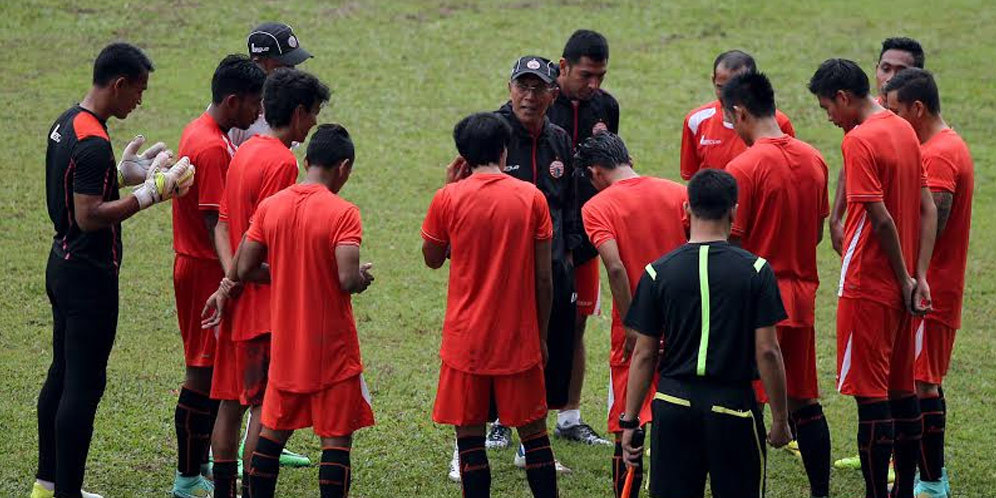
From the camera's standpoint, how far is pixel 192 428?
792 centimetres

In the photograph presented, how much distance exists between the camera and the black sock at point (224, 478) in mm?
7578

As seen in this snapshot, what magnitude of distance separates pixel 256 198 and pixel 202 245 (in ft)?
2.37

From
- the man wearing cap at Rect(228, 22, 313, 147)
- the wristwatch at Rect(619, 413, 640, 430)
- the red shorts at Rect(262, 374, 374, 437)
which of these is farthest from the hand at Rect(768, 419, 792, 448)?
the man wearing cap at Rect(228, 22, 313, 147)

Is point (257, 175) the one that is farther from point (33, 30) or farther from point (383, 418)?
point (33, 30)

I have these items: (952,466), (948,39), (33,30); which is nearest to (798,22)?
(948,39)

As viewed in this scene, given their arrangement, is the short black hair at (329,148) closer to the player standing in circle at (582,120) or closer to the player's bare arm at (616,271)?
the player's bare arm at (616,271)

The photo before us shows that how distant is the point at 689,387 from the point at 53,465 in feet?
12.1

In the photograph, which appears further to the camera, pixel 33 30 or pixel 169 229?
pixel 33 30

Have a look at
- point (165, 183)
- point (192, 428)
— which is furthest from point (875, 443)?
point (165, 183)

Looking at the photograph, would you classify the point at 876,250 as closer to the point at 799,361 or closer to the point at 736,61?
the point at 799,361

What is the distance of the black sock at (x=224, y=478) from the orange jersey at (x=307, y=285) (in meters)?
0.90

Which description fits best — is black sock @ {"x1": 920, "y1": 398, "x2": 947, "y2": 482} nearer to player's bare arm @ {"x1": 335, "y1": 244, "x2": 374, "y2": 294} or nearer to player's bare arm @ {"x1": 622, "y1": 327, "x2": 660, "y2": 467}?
player's bare arm @ {"x1": 622, "y1": 327, "x2": 660, "y2": 467}

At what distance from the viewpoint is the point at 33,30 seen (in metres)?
20.2

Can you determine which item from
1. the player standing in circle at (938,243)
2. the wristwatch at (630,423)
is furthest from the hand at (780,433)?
the player standing in circle at (938,243)
